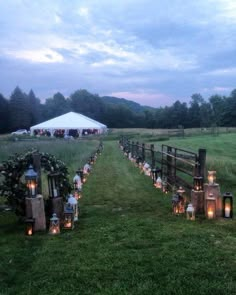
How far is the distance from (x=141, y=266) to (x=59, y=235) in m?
1.94

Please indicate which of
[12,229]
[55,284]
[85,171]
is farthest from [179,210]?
[85,171]

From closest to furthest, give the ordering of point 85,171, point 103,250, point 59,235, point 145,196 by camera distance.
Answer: point 103,250
point 59,235
point 145,196
point 85,171

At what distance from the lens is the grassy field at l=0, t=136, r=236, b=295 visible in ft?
13.1

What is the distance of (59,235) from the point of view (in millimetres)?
6035

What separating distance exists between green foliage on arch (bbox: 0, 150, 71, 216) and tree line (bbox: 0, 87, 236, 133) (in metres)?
69.0

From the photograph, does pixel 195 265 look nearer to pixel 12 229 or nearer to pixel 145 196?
pixel 12 229

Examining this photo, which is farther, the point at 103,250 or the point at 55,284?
the point at 103,250

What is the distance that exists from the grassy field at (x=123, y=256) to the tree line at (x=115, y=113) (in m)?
69.4

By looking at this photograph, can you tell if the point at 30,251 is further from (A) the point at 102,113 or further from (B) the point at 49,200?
(A) the point at 102,113

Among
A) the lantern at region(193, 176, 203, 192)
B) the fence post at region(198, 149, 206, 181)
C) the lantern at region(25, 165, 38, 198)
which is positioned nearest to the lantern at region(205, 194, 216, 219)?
the lantern at region(193, 176, 203, 192)

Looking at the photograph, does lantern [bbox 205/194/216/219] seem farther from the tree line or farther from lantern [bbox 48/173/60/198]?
the tree line

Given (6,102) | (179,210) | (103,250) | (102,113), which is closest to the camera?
(103,250)

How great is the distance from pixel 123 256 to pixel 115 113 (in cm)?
8445

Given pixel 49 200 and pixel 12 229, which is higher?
pixel 49 200
